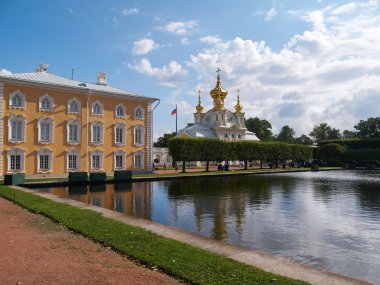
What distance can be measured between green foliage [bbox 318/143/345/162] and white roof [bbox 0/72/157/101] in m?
49.3

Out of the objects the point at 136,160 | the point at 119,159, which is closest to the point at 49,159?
the point at 119,159

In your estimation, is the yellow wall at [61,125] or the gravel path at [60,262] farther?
the yellow wall at [61,125]

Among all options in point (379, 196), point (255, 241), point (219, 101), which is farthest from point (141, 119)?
point (219, 101)

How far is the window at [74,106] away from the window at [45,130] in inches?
95.0

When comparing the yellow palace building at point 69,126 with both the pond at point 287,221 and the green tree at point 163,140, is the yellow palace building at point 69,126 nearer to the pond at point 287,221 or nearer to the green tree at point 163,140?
the pond at point 287,221

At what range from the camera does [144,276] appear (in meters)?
6.86

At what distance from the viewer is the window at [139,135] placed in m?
43.8

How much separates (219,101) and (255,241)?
75882 mm

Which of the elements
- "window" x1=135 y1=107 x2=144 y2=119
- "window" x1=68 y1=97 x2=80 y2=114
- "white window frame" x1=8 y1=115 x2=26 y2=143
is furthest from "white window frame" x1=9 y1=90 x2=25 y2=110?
"window" x1=135 y1=107 x2=144 y2=119

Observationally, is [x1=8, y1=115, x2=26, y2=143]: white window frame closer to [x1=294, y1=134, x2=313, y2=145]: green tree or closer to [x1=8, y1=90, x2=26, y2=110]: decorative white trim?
[x1=8, y1=90, x2=26, y2=110]: decorative white trim

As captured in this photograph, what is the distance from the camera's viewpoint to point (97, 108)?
40875 mm

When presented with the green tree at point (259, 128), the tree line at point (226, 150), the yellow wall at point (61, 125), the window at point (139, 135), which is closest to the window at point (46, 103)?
the yellow wall at point (61, 125)

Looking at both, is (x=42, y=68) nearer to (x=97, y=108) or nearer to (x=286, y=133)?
(x=97, y=108)

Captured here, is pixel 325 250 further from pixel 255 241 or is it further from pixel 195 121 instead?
pixel 195 121
